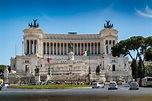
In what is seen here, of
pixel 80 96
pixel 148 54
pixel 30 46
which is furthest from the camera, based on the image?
pixel 30 46

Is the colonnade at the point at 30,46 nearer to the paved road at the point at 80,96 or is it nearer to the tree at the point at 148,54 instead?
the tree at the point at 148,54

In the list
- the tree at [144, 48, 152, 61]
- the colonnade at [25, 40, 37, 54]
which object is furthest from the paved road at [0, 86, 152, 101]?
the colonnade at [25, 40, 37, 54]

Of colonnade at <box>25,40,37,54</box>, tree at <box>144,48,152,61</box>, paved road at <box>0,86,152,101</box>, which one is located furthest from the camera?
colonnade at <box>25,40,37,54</box>

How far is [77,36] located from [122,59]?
2620 centimetres

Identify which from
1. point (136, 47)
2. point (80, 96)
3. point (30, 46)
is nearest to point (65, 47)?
point (30, 46)

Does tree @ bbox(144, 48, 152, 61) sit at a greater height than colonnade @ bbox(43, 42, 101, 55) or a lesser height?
lesser

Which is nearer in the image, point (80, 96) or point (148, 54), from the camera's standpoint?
point (80, 96)

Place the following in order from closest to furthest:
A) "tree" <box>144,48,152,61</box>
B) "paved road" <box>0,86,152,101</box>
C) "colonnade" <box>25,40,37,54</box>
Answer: "paved road" <box>0,86,152,101</box> < "tree" <box>144,48,152,61</box> < "colonnade" <box>25,40,37,54</box>

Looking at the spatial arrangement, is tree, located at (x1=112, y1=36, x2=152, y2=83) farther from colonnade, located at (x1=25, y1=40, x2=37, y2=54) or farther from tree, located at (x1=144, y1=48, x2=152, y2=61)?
colonnade, located at (x1=25, y1=40, x2=37, y2=54)

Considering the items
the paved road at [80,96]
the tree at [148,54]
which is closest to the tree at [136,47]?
the tree at [148,54]

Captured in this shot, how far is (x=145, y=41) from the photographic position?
231ft

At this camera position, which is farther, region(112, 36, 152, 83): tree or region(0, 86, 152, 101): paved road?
region(112, 36, 152, 83): tree

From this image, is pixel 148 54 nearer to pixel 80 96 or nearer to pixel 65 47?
pixel 80 96

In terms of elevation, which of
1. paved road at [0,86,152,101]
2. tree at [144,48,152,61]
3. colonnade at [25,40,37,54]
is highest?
colonnade at [25,40,37,54]
